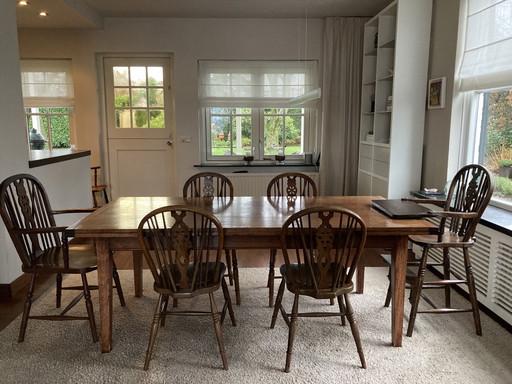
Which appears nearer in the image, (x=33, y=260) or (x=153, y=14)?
(x=33, y=260)

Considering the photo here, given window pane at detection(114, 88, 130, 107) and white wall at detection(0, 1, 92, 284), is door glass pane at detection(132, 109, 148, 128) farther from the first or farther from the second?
white wall at detection(0, 1, 92, 284)

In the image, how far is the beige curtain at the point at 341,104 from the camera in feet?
16.7

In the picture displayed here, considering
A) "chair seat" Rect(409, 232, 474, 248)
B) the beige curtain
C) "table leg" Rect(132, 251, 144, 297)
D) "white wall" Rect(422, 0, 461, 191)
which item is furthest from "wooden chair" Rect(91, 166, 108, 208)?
"chair seat" Rect(409, 232, 474, 248)

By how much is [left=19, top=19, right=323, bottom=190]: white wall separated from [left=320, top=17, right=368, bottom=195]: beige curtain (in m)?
0.24

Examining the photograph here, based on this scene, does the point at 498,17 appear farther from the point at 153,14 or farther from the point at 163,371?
the point at 153,14

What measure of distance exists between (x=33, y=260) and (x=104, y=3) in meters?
3.24

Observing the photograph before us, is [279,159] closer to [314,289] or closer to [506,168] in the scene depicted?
[506,168]

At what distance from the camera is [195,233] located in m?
2.03

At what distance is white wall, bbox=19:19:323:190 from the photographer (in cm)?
512

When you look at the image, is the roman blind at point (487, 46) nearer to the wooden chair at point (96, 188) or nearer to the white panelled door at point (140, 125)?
the white panelled door at point (140, 125)

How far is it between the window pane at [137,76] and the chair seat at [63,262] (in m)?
3.27

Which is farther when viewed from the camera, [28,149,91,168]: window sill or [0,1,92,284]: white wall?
[28,149,91,168]: window sill

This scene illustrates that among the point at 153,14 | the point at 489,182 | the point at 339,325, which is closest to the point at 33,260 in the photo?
the point at 339,325

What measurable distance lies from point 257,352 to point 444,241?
129 centimetres
